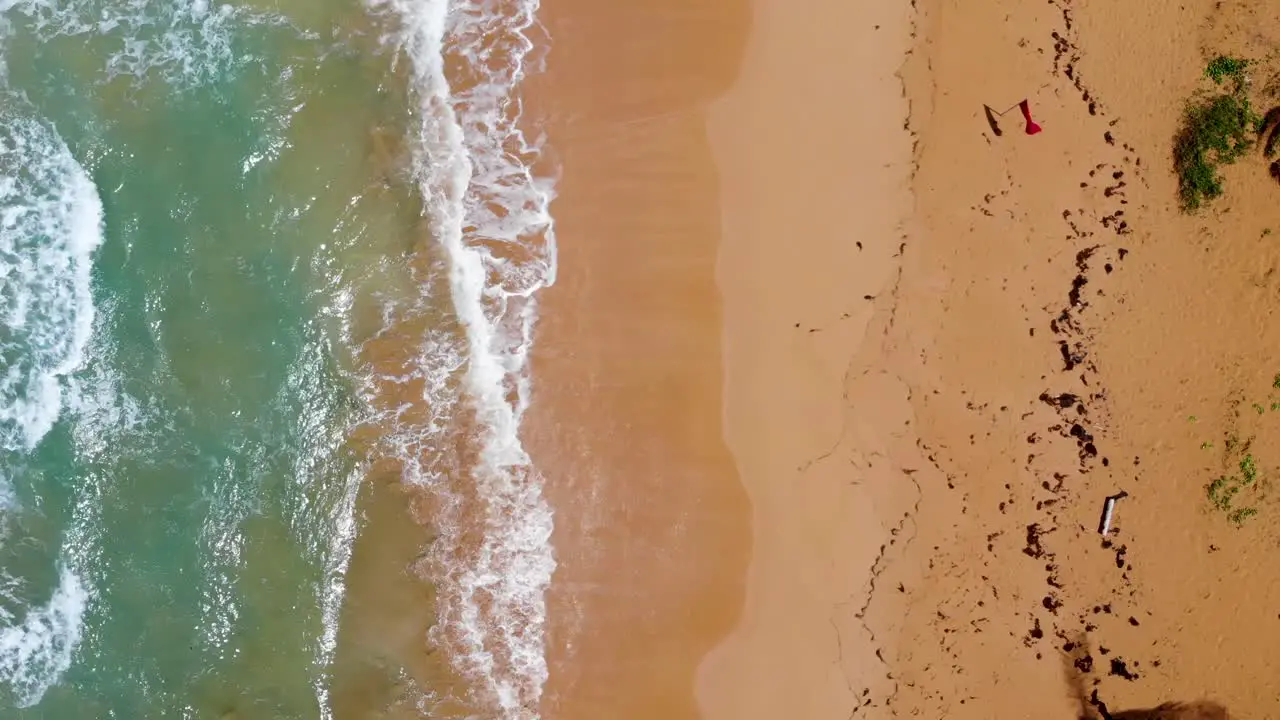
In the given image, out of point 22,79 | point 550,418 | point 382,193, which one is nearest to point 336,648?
point 550,418

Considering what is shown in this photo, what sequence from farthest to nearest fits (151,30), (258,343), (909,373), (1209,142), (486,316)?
(151,30) → (258,343) → (486,316) → (1209,142) → (909,373)

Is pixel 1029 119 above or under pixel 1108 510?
above

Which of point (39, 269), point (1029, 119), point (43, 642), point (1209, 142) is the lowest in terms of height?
point (43, 642)

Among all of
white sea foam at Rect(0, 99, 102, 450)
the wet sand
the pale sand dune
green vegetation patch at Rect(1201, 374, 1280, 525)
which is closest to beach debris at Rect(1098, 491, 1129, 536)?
green vegetation patch at Rect(1201, 374, 1280, 525)

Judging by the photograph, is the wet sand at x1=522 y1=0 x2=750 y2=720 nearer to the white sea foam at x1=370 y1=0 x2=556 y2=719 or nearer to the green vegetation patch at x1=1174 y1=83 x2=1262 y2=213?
the white sea foam at x1=370 y1=0 x2=556 y2=719

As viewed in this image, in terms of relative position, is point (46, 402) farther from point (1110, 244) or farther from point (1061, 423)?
point (1110, 244)

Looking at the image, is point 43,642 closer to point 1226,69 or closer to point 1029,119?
point 1029,119

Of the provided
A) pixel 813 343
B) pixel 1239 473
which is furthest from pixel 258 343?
pixel 1239 473
